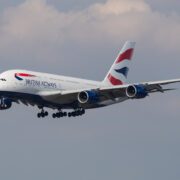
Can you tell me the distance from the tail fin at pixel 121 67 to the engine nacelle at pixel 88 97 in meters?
11.0

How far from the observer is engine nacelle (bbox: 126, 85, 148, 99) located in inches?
4089

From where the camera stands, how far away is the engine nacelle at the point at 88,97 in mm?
106438

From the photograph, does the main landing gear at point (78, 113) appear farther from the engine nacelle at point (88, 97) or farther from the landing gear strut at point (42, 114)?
the engine nacelle at point (88, 97)

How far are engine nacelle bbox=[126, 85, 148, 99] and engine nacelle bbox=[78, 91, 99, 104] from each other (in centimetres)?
365

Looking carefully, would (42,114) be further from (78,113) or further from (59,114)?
(78,113)

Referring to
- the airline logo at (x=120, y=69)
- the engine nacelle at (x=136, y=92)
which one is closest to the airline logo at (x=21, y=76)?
the engine nacelle at (x=136, y=92)

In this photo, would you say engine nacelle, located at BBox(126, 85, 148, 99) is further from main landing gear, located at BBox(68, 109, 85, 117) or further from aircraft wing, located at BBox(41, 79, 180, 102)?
main landing gear, located at BBox(68, 109, 85, 117)

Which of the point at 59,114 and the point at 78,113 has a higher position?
the point at 59,114

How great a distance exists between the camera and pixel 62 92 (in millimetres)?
107438

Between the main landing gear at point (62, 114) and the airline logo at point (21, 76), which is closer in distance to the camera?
the airline logo at point (21, 76)

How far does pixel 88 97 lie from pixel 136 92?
551 centimetres

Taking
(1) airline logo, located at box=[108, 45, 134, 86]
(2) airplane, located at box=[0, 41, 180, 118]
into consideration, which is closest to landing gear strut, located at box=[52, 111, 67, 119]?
(2) airplane, located at box=[0, 41, 180, 118]

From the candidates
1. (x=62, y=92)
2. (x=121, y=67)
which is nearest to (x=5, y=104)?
(x=62, y=92)

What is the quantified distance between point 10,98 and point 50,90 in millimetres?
4530
